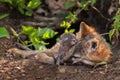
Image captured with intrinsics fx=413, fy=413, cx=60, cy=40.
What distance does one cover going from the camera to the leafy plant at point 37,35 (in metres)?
4.89

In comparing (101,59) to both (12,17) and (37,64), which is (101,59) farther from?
(12,17)

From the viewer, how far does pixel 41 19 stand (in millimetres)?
5688

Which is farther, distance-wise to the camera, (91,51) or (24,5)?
(24,5)

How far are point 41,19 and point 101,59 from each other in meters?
1.63

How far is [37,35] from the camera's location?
4.96 meters

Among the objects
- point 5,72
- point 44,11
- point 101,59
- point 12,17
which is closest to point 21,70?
point 5,72

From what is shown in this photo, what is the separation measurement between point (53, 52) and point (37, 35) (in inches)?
16.5

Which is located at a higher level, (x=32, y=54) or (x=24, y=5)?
(x=24, y=5)

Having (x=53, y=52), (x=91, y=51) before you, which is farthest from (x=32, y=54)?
(x=91, y=51)

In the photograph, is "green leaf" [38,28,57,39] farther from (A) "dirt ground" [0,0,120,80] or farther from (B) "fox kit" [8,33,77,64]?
(A) "dirt ground" [0,0,120,80]

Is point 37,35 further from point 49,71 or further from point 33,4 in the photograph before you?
point 49,71

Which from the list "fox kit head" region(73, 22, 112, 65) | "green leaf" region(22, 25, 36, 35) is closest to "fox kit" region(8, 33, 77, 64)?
"fox kit head" region(73, 22, 112, 65)

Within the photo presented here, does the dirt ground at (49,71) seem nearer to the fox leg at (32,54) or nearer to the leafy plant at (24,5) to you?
the fox leg at (32,54)

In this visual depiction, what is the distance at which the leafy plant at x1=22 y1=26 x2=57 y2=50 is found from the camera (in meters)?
4.89
